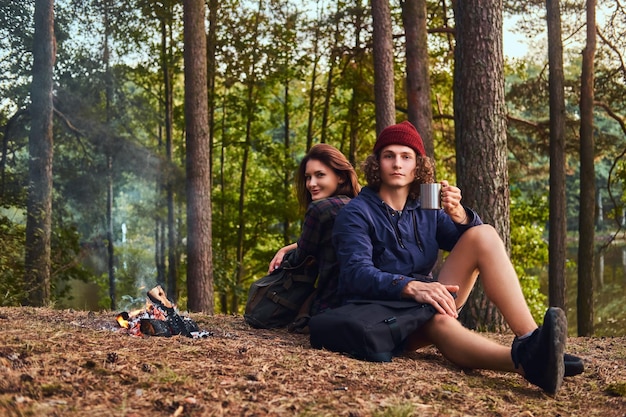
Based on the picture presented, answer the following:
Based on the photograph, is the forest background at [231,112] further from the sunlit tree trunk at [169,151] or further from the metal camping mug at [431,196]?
the metal camping mug at [431,196]

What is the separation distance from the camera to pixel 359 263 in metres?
4.41

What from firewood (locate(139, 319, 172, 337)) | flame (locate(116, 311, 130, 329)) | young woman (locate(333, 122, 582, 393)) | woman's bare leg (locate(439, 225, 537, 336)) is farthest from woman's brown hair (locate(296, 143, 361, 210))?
flame (locate(116, 311, 130, 329))

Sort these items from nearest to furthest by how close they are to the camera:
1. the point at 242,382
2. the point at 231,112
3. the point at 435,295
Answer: the point at 242,382 < the point at 435,295 < the point at 231,112

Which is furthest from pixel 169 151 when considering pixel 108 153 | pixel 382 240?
pixel 382 240

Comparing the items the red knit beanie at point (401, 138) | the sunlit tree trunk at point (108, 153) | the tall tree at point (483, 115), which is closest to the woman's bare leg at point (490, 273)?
the red knit beanie at point (401, 138)

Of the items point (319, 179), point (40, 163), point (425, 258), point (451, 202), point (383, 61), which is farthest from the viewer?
point (40, 163)

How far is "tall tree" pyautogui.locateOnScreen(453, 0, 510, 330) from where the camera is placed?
7.38m

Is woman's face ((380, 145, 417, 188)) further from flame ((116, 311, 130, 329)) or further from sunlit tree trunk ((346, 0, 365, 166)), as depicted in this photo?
sunlit tree trunk ((346, 0, 365, 166))

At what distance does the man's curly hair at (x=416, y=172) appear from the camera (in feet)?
15.7

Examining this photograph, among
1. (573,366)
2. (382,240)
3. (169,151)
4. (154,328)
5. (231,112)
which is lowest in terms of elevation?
(573,366)

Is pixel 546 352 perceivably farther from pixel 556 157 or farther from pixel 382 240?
pixel 556 157

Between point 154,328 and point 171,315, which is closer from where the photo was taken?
point 154,328

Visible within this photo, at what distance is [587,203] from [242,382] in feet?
37.7

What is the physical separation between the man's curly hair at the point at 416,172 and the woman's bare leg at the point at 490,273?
0.48 meters
